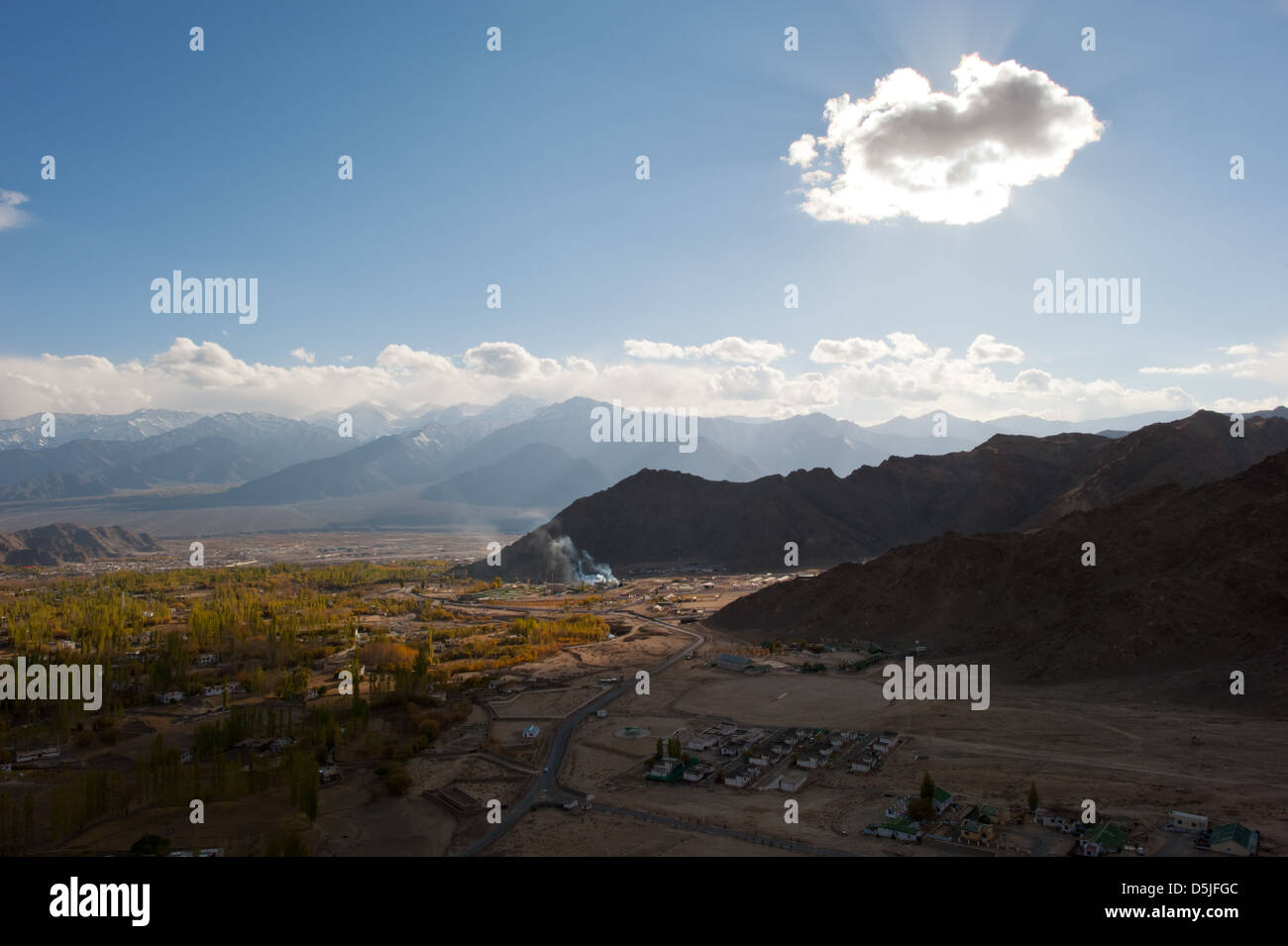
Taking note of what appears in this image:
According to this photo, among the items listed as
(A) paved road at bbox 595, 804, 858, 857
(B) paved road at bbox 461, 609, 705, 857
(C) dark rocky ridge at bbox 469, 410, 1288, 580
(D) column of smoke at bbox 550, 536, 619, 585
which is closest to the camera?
(A) paved road at bbox 595, 804, 858, 857

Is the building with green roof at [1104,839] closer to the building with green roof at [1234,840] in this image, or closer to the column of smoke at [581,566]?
the building with green roof at [1234,840]

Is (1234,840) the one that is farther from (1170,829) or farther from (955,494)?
(955,494)

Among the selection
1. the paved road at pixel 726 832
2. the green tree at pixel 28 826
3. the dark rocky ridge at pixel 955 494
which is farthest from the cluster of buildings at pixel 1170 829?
the dark rocky ridge at pixel 955 494

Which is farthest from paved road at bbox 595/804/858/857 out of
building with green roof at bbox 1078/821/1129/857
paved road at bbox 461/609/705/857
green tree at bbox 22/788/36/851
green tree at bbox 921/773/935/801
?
green tree at bbox 22/788/36/851

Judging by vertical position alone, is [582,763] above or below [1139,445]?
below

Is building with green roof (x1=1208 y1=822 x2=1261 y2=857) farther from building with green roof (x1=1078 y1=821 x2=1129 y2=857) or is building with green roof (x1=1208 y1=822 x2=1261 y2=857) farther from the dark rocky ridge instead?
the dark rocky ridge

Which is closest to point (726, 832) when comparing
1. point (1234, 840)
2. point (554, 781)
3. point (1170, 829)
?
point (554, 781)
